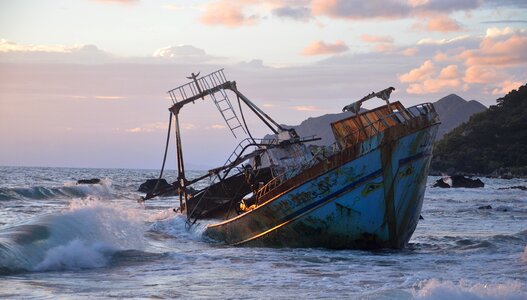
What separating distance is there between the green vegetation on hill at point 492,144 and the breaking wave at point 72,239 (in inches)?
3588

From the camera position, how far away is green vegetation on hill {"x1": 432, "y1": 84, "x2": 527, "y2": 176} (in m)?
111

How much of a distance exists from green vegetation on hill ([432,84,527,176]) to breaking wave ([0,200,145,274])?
299ft

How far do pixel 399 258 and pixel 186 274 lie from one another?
198 inches

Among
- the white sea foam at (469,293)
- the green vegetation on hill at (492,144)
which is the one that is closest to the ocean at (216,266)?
the white sea foam at (469,293)

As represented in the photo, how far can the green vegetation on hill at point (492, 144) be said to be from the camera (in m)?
111

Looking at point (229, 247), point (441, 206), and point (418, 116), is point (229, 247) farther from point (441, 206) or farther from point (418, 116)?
point (441, 206)

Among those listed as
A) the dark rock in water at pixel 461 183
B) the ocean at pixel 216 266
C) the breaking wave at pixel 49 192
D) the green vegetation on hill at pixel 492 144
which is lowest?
the ocean at pixel 216 266

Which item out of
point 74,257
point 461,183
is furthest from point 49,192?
point 74,257

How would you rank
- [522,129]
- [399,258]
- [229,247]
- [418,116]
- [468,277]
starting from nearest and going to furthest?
1. [468,277]
2. [399,258]
3. [418,116]
4. [229,247]
5. [522,129]

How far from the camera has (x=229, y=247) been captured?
779 inches

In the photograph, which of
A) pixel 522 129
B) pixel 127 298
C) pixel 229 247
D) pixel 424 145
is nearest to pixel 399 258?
pixel 424 145

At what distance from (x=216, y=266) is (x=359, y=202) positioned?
367cm

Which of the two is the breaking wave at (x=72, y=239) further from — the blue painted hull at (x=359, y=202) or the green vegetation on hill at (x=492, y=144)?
the green vegetation on hill at (x=492, y=144)

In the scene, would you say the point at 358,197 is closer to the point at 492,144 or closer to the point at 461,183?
the point at 461,183
